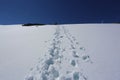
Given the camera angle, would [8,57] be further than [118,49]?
No

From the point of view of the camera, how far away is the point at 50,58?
95.8 inches

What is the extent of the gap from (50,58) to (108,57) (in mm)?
941

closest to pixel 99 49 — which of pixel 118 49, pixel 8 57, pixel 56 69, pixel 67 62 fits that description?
pixel 118 49

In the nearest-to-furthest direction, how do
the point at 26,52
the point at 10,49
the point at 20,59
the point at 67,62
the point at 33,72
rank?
the point at 33,72
the point at 67,62
the point at 20,59
the point at 26,52
the point at 10,49

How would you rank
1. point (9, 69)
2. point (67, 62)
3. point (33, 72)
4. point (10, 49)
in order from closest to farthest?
point (33, 72)
point (9, 69)
point (67, 62)
point (10, 49)

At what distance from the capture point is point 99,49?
290 cm

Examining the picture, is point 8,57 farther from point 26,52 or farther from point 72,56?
point 72,56

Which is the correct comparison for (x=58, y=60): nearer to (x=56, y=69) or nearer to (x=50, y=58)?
(x=50, y=58)

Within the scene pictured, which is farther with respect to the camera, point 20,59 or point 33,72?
point 20,59

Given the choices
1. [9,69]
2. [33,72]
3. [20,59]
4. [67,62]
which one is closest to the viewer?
[33,72]

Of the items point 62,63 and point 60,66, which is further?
point 62,63

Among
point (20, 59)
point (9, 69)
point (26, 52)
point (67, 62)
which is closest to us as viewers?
point (9, 69)

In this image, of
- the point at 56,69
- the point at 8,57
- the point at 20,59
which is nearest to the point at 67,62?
the point at 56,69

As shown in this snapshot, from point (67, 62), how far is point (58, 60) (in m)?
0.15
